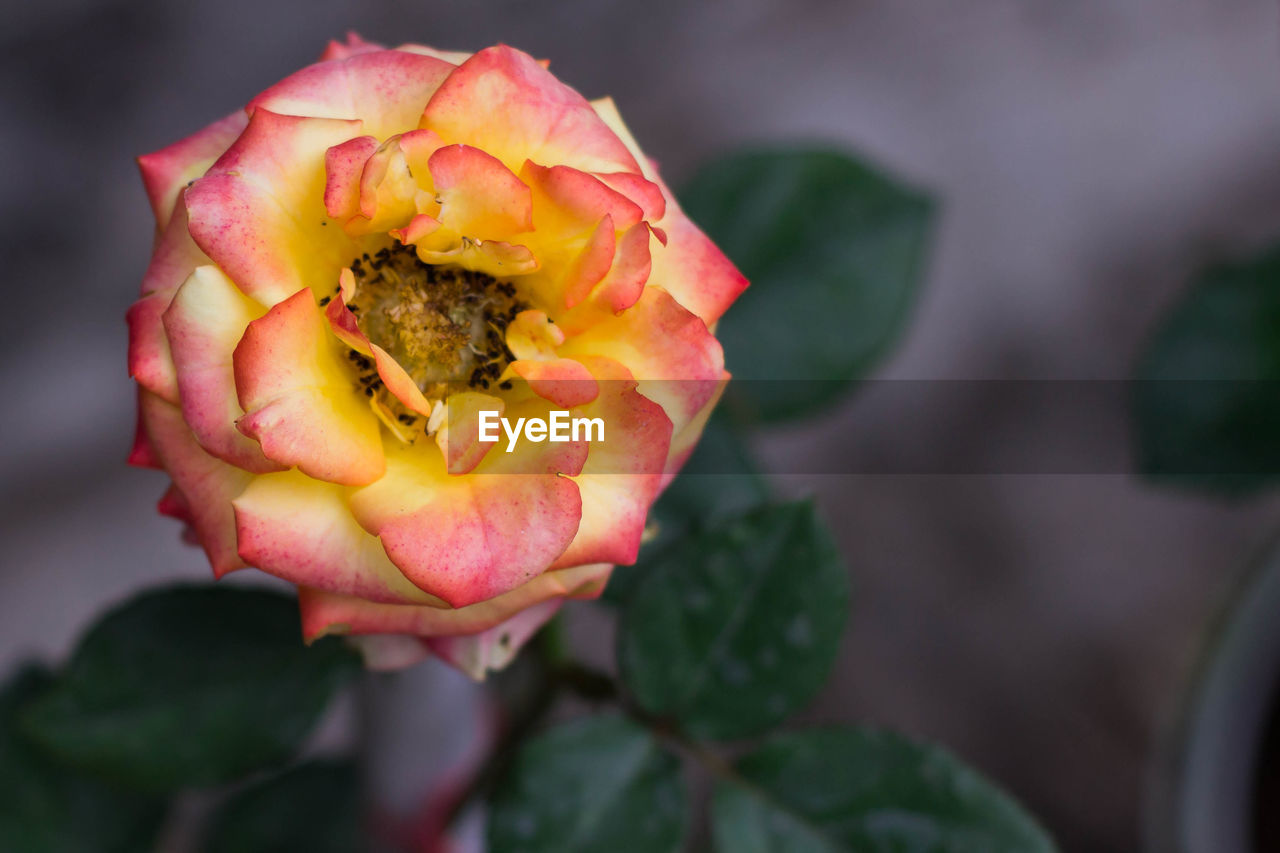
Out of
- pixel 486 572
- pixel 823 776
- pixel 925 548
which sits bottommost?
pixel 925 548

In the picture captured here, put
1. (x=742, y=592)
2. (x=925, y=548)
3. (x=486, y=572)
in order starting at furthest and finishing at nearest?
1. (x=925, y=548)
2. (x=742, y=592)
3. (x=486, y=572)

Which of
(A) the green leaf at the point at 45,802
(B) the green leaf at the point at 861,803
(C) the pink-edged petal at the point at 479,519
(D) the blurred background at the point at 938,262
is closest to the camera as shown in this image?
(C) the pink-edged petal at the point at 479,519

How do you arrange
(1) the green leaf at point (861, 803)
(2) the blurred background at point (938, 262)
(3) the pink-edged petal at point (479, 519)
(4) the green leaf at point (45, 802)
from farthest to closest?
(2) the blurred background at point (938, 262) → (4) the green leaf at point (45, 802) → (1) the green leaf at point (861, 803) → (3) the pink-edged petal at point (479, 519)

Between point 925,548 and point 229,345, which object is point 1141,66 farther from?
point 229,345

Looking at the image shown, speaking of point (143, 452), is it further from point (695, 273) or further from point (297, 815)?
point (297, 815)

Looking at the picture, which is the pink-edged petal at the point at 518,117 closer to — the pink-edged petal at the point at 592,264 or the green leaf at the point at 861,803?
the pink-edged petal at the point at 592,264

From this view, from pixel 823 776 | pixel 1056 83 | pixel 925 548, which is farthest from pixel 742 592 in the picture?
pixel 1056 83

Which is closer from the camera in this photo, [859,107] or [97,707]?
[97,707]

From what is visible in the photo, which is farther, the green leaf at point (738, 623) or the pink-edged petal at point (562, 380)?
the green leaf at point (738, 623)

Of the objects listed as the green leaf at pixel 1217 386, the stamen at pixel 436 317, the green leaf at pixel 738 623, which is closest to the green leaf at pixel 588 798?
the green leaf at pixel 738 623
